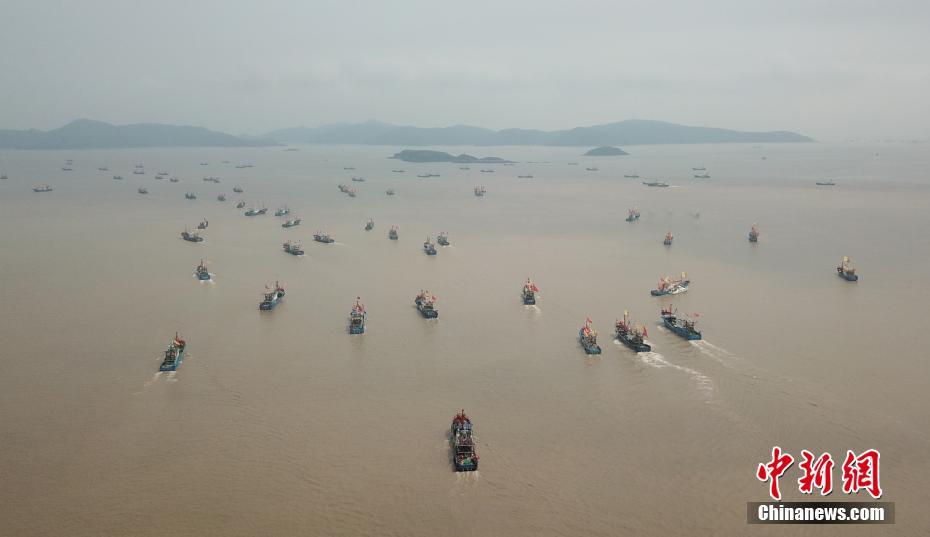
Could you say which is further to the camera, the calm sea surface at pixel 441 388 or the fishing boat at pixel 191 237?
the fishing boat at pixel 191 237

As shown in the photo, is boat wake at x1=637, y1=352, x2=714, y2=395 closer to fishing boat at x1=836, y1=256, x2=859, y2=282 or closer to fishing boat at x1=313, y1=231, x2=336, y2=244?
fishing boat at x1=836, y1=256, x2=859, y2=282

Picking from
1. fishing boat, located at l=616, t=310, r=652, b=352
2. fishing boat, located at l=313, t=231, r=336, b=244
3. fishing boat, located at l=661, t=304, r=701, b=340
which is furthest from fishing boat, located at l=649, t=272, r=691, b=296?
fishing boat, located at l=313, t=231, r=336, b=244

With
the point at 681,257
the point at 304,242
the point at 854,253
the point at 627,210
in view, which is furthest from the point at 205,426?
the point at 627,210

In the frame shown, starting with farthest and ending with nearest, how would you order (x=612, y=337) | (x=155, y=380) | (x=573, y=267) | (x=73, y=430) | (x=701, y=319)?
(x=573, y=267)
(x=701, y=319)
(x=612, y=337)
(x=155, y=380)
(x=73, y=430)

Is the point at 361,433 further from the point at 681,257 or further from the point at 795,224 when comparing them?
the point at 795,224

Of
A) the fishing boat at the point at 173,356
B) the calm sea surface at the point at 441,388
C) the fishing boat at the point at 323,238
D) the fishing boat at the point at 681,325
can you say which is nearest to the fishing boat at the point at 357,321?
the calm sea surface at the point at 441,388

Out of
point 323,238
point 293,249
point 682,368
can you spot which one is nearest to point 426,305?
point 682,368

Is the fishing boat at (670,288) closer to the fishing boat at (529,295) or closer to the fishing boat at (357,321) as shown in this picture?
the fishing boat at (529,295)
